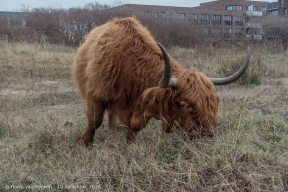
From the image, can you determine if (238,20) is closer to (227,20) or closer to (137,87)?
(227,20)

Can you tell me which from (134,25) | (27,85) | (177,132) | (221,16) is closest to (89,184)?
(177,132)

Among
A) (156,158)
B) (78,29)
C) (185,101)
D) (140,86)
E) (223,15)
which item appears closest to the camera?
(156,158)

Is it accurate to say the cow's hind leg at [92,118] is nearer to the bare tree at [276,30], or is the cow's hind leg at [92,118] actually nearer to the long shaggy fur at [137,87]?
the long shaggy fur at [137,87]

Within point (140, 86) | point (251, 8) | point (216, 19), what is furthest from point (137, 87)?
point (251, 8)

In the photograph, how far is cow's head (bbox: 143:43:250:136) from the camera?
150 inches

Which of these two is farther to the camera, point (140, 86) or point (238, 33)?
point (238, 33)

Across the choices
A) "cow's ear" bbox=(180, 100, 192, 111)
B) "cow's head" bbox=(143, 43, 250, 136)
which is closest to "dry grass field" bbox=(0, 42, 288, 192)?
"cow's head" bbox=(143, 43, 250, 136)

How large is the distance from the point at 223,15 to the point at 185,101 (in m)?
48.4

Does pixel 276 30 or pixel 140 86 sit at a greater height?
pixel 276 30

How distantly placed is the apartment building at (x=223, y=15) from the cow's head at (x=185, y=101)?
85.7 ft

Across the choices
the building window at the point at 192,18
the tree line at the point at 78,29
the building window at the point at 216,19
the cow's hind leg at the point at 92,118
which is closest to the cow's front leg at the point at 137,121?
the cow's hind leg at the point at 92,118

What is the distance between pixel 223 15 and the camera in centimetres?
4953

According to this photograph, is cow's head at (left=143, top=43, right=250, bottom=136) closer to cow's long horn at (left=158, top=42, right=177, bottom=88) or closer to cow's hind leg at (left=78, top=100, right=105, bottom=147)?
cow's long horn at (left=158, top=42, right=177, bottom=88)

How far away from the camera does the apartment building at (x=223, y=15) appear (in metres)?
33.8
